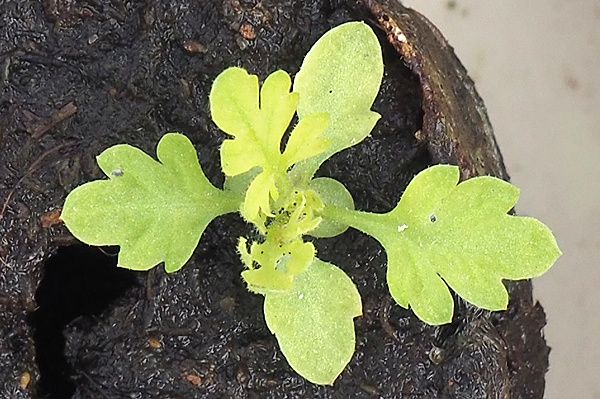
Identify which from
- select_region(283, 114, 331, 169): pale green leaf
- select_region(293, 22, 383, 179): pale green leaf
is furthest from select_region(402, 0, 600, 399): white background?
select_region(283, 114, 331, 169): pale green leaf

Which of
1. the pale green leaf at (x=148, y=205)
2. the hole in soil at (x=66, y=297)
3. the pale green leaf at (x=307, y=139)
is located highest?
the pale green leaf at (x=307, y=139)

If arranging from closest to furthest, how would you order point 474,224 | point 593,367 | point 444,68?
point 474,224 < point 444,68 < point 593,367

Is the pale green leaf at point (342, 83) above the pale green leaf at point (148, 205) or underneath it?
above

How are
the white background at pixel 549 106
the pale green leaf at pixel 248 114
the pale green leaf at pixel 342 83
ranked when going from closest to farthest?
the pale green leaf at pixel 248 114
the pale green leaf at pixel 342 83
the white background at pixel 549 106

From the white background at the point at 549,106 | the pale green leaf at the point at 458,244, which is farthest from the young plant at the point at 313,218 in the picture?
the white background at the point at 549,106

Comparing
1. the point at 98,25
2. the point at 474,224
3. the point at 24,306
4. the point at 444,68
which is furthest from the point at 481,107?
the point at 24,306

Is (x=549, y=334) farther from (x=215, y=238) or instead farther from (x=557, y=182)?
(x=215, y=238)

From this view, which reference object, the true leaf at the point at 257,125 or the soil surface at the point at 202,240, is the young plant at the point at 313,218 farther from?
the soil surface at the point at 202,240
